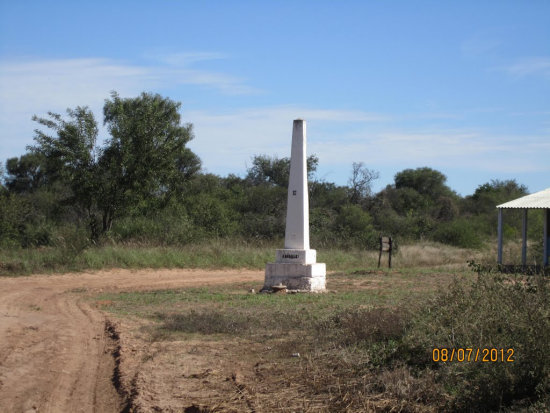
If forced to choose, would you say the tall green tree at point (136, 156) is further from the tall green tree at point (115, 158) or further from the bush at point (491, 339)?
the bush at point (491, 339)

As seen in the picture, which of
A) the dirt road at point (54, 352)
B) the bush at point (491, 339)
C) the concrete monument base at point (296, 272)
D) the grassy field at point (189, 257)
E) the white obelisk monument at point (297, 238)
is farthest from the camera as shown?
the grassy field at point (189, 257)

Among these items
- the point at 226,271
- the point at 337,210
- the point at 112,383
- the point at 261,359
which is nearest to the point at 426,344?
the point at 261,359

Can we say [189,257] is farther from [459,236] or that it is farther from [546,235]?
[459,236]

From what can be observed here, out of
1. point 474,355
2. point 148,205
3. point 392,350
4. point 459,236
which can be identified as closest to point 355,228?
point 459,236

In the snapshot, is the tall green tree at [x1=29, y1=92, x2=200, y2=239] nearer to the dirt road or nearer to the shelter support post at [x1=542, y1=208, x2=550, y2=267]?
the dirt road

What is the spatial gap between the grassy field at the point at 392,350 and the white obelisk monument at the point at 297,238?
14.5 ft

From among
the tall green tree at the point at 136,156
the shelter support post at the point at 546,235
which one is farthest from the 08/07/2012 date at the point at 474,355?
the tall green tree at the point at 136,156

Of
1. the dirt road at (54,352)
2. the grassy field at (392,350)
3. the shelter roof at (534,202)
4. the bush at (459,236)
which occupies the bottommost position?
→ the dirt road at (54,352)

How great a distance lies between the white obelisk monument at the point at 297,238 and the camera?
628 inches

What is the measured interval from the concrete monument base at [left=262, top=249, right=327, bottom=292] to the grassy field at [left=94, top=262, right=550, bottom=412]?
430 cm

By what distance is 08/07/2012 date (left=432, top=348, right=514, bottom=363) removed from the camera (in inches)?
230

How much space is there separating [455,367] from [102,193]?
75.8 ft

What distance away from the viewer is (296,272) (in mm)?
15961

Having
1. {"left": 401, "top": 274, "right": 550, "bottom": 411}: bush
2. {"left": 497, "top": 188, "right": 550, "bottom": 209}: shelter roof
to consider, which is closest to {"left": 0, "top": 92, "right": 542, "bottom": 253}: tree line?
{"left": 497, "top": 188, "right": 550, "bottom": 209}: shelter roof
